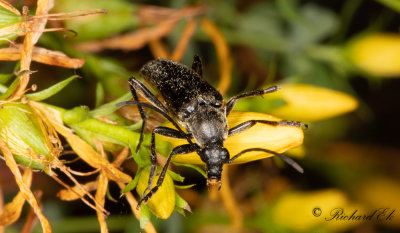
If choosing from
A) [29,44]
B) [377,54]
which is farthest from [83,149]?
[377,54]

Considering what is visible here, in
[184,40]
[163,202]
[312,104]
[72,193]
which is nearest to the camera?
[163,202]

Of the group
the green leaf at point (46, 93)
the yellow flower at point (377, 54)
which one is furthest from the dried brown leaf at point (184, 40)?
the green leaf at point (46, 93)

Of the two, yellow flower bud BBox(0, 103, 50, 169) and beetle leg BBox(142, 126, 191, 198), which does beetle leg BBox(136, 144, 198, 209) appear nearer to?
beetle leg BBox(142, 126, 191, 198)

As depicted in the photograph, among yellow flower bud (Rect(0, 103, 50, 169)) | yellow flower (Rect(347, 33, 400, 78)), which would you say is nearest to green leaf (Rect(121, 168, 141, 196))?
yellow flower bud (Rect(0, 103, 50, 169))

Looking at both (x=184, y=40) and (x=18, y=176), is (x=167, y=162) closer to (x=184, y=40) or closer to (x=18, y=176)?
(x=18, y=176)

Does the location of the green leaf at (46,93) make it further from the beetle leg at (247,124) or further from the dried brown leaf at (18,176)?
the beetle leg at (247,124)

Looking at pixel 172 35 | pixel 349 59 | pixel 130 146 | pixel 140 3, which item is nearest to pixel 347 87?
pixel 349 59
